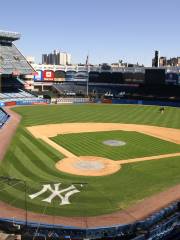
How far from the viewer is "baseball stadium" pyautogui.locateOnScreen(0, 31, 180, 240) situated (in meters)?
22.9

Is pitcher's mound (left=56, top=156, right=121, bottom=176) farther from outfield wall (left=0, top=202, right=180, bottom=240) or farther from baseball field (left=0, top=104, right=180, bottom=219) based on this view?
outfield wall (left=0, top=202, right=180, bottom=240)

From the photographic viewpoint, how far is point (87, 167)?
38.4m

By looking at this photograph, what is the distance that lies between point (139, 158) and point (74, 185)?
12.9m

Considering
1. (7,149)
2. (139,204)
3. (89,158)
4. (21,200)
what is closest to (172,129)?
(89,158)

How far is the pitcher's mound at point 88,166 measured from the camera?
36759mm

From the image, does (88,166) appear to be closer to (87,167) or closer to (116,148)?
(87,167)

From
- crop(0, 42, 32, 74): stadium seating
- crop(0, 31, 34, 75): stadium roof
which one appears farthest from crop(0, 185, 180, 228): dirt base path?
crop(0, 42, 32, 74): stadium seating

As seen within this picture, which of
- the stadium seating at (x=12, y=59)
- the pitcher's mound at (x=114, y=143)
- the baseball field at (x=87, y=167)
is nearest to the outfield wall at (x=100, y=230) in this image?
the baseball field at (x=87, y=167)

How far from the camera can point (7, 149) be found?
1826 inches

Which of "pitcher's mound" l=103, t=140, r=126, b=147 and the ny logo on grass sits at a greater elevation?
"pitcher's mound" l=103, t=140, r=126, b=147

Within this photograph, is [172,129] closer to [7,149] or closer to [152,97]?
[7,149]

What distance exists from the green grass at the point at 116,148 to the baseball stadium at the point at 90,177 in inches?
5.5

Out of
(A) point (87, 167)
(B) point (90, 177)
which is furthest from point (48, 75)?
(B) point (90, 177)

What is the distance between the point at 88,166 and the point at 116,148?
9.93m
